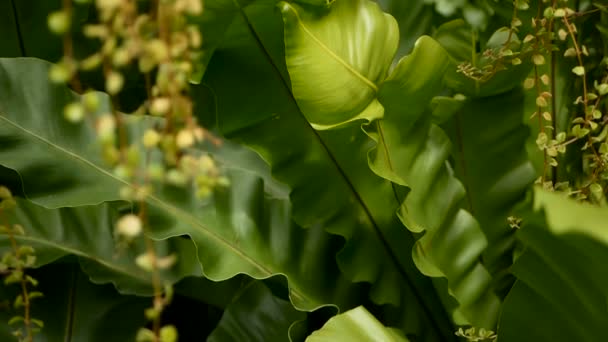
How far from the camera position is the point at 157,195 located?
59cm

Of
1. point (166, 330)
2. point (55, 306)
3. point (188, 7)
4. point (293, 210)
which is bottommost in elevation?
point (55, 306)

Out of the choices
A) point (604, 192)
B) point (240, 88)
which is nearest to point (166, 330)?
point (240, 88)

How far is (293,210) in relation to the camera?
23.5 inches

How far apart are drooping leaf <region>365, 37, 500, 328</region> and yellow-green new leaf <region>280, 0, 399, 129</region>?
2 centimetres

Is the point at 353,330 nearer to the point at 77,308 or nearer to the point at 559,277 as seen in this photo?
the point at 559,277

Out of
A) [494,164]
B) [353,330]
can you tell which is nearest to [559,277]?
[353,330]

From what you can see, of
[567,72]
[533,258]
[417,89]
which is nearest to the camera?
[533,258]

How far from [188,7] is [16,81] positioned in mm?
335

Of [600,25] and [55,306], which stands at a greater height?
[600,25]

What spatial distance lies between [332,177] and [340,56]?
0.12m

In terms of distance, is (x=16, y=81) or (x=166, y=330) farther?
(x=16, y=81)

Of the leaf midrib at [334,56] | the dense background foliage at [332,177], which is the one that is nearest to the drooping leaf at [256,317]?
the dense background foliage at [332,177]

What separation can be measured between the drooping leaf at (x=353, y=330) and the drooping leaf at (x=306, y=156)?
9cm

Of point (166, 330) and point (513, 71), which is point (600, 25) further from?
point (166, 330)
